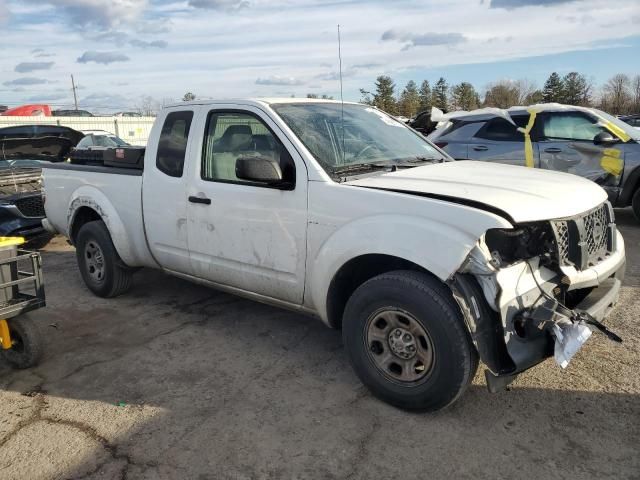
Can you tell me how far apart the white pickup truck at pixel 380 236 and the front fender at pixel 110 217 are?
1.2 inches

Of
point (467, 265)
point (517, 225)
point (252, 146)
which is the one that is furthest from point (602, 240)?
point (252, 146)

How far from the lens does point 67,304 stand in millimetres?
5613

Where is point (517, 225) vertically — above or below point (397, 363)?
above

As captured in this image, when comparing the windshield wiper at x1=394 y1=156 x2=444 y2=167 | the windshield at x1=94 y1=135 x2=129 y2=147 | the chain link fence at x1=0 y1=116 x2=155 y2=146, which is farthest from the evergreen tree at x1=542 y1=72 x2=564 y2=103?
the windshield wiper at x1=394 y1=156 x2=444 y2=167

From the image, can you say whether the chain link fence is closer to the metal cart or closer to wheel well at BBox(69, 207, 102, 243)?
wheel well at BBox(69, 207, 102, 243)

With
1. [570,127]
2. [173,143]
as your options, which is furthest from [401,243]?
[570,127]

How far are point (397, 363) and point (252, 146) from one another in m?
1.97

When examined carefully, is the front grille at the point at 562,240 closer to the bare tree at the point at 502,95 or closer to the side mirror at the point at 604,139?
the side mirror at the point at 604,139

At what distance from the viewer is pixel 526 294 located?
3.06 meters

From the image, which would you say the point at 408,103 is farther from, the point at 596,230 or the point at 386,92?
the point at 596,230

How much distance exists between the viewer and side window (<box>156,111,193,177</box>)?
4719 millimetres

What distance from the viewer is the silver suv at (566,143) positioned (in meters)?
7.96

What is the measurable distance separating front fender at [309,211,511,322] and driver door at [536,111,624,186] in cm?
573

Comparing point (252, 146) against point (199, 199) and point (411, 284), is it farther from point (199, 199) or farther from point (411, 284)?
point (411, 284)
